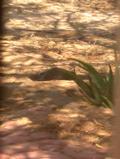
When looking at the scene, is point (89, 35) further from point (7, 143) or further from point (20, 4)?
point (7, 143)

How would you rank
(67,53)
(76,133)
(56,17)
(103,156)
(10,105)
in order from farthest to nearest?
(56,17) < (67,53) < (10,105) < (76,133) < (103,156)

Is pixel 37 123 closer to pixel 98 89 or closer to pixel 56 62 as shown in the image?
pixel 98 89

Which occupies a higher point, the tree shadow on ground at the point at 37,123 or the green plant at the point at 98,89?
the green plant at the point at 98,89

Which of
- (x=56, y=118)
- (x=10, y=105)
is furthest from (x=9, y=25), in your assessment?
(x=56, y=118)

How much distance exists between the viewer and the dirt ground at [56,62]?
140 inches

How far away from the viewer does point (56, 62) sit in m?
5.52

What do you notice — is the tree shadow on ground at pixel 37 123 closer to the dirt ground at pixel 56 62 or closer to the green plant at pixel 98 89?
the dirt ground at pixel 56 62

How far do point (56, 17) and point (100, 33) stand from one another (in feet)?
3.52

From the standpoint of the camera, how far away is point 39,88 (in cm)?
459

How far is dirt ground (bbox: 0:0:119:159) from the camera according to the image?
3564mm

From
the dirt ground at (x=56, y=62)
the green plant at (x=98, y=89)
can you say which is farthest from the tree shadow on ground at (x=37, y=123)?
the green plant at (x=98, y=89)

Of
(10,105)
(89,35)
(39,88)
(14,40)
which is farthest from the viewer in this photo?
(89,35)

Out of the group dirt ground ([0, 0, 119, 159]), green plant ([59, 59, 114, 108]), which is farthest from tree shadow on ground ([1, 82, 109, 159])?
green plant ([59, 59, 114, 108])

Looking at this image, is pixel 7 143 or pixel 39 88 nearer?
pixel 7 143
